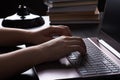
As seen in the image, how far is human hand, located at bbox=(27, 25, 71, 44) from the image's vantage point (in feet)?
3.30

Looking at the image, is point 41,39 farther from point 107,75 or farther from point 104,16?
point 107,75

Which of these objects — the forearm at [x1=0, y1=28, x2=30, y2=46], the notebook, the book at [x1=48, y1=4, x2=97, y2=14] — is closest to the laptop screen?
the notebook

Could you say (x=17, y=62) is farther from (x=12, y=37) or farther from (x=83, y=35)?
(x=83, y=35)

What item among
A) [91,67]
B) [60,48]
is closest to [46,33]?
[60,48]

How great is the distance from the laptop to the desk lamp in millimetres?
462

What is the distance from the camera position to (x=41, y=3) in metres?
1.53

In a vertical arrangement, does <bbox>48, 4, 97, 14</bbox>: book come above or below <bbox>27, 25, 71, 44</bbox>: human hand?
above

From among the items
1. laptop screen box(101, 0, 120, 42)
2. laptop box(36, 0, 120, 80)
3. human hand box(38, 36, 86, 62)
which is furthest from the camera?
laptop screen box(101, 0, 120, 42)

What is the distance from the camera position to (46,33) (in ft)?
3.39

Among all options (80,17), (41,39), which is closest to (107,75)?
(41,39)

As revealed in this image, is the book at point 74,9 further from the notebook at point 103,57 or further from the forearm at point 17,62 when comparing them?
the forearm at point 17,62

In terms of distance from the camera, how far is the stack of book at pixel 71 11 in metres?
1.28

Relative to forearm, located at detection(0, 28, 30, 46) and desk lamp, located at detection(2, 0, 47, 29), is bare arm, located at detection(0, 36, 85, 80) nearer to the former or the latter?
forearm, located at detection(0, 28, 30, 46)

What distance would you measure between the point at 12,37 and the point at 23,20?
28 cm
